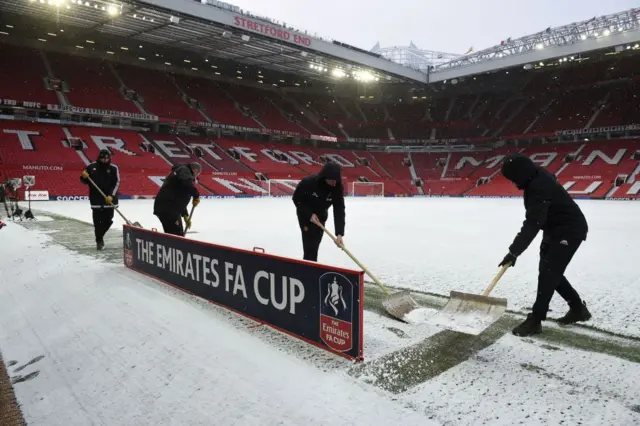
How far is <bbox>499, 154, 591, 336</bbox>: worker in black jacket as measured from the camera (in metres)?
3.00

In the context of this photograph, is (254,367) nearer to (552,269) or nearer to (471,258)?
(552,269)

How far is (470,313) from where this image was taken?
324 centimetres

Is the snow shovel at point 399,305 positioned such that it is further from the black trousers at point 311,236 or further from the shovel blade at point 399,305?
the black trousers at point 311,236

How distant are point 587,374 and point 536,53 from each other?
3205cm

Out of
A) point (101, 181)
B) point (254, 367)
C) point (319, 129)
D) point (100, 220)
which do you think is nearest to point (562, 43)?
point (319, 129)

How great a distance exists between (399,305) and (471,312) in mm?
641

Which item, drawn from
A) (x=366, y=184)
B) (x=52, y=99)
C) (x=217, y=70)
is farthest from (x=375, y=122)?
(x=52, y=99)

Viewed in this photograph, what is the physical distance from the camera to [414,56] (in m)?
40.4

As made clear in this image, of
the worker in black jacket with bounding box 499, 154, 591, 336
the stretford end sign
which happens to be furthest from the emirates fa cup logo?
the worker in black jacket with bounding box 499, 154, 591, 336

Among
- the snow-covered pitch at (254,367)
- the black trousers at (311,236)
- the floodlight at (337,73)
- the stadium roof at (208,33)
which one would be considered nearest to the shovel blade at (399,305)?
the snow-covered pitch at (254,367)

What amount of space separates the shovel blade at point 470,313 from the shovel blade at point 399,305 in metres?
0.35

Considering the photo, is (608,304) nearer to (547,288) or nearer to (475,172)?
(547,288)

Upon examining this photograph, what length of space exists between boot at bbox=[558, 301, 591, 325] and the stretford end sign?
1974 mm

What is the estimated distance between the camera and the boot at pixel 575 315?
11.1 feet
